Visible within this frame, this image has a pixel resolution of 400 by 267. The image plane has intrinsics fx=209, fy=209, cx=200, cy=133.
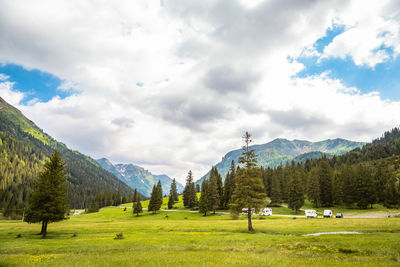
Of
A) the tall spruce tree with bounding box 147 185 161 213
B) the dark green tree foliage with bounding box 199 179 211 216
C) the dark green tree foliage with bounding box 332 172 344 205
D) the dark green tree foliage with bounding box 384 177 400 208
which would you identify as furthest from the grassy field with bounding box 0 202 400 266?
the tall spruce tree with bounding box 147 185 161 213

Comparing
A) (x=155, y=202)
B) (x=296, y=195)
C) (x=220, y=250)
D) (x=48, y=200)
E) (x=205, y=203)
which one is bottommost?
(x=155, y=202)

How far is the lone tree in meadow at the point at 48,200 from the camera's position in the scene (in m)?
37.2

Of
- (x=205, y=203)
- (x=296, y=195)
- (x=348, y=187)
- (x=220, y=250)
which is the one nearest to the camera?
(x=220, y=250)

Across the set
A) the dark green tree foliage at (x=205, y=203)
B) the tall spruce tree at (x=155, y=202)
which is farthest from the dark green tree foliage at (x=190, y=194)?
the dark green tree foliage at (x=205, y=203)

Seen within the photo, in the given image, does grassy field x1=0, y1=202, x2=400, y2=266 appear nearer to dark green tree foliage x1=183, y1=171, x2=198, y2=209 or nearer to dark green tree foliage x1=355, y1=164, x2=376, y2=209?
dark green tree foliage x1=355, y1=164, x2=376, y2=209

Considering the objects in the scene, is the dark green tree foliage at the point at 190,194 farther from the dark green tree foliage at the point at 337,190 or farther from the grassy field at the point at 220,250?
the grassy field at the point at 220,250

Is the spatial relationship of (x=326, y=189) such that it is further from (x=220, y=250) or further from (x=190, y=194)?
(x=220, y=250)

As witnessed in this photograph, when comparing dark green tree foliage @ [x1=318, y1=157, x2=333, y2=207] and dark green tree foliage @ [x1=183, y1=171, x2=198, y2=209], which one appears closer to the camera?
dark green tree foliage @ [x1=318, y1=157, x2=333, y2=207]

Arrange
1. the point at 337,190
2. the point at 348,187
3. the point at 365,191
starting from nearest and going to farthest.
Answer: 1. the point at 365,191
2. the point at 348,187
3. the point at 337,190

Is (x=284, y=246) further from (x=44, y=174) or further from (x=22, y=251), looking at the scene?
(x=44, y=174)

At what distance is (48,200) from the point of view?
38.6m

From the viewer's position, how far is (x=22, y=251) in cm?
2273

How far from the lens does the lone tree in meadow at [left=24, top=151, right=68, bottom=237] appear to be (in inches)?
1464

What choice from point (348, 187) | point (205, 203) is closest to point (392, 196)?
point (348, 187)
